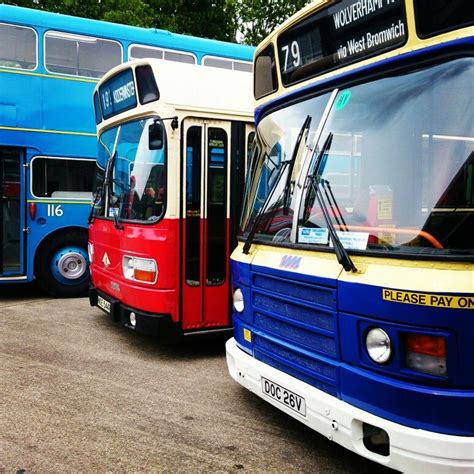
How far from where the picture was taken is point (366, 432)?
3.14 meters

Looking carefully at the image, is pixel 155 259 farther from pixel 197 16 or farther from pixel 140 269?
pixel 197 16

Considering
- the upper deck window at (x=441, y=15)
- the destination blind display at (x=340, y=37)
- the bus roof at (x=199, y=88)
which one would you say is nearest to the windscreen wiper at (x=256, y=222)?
the destination blind display at (x=340, y=37)

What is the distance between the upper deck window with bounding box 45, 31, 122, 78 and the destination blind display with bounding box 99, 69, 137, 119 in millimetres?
2869

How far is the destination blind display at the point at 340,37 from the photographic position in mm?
3223

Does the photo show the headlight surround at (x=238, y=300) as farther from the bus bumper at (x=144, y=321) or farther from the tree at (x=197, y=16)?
the tree at (x=197, y=16)

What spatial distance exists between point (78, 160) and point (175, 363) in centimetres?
508

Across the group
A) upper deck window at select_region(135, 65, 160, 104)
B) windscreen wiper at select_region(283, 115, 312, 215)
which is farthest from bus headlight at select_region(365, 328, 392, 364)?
upper deck window at select_region(135, 65, 160, 104)

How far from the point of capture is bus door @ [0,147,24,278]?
9094 mm

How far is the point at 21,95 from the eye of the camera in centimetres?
916

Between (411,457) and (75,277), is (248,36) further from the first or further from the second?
(411,457)

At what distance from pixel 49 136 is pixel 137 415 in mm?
6318

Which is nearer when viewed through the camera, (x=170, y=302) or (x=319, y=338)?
(x=319, y=338)

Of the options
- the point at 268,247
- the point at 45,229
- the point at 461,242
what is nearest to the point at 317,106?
the point at 268,247

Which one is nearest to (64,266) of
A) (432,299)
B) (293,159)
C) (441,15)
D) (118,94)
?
(118,94)
